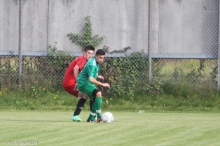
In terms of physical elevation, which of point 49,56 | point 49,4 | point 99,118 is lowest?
point 99,118

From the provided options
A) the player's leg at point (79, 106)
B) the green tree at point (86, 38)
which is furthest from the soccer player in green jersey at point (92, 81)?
the green tree at point (86, 38)

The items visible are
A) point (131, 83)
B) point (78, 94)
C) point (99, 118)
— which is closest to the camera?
point (99, 118)

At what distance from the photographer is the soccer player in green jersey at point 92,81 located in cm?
1324

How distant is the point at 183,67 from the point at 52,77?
3.72 meters

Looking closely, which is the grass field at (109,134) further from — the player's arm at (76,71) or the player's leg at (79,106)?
the player's arm at (76,71)

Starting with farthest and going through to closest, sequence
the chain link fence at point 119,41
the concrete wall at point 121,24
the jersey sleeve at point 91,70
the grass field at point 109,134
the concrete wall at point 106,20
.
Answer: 1. the concrete wall at point 106,20
2. the concrete wall at point 121,24
3. the chain link fence at point 119,41
4. the jersey sleeve at point 91,70
5. the grass field at point 109,134

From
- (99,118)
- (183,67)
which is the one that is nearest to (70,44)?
(183,67)

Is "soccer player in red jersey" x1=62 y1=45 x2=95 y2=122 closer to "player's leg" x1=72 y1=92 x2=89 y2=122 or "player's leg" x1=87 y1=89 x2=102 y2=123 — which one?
"player's leg" x1=72 y1=92 x2=89 y2=122

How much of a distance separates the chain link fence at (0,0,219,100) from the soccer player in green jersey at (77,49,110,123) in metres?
4.81

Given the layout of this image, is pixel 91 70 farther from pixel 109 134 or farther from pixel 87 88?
pixel 109 134

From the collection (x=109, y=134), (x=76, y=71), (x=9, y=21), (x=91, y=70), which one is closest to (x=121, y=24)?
A: (x=9, y=21)

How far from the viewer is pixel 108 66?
1880 cm

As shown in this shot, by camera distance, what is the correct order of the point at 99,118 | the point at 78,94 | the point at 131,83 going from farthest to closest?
the point at 131,83 → the point at 78,94 → the point at 99,118

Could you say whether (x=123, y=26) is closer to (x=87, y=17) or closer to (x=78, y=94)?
(x=87, y=17)
